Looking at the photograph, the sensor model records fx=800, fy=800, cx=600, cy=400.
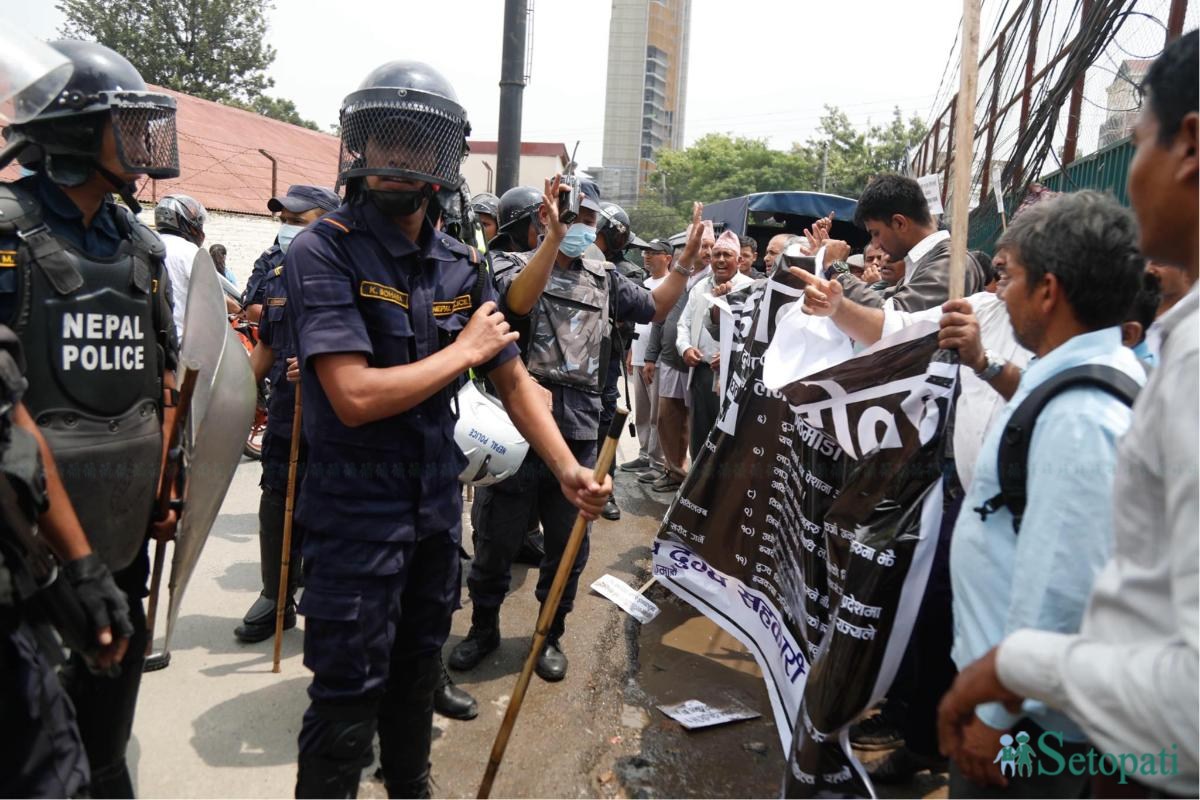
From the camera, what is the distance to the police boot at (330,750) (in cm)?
200

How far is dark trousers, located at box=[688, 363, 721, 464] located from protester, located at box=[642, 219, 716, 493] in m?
0.33

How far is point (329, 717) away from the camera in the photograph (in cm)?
200

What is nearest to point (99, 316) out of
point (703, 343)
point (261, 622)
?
point (261, 622)

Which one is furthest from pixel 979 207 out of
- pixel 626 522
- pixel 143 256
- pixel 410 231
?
pixel 143 256

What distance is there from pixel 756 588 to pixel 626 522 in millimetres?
2851

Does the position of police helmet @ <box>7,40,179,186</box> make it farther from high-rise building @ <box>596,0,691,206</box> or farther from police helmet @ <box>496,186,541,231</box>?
high-rise building @ <box>596,0,691,206</box>

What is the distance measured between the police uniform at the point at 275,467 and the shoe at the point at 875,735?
252cm

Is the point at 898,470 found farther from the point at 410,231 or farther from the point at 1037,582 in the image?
the point at 410,231

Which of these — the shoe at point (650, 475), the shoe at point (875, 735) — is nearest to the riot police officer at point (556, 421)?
the shoe at point (875, 735)

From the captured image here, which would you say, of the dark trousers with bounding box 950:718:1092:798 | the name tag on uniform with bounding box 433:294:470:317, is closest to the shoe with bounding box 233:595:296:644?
the name tag on uniform with bounding box 433:294:470:317

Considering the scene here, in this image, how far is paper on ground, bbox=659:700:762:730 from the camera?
3.18 meters

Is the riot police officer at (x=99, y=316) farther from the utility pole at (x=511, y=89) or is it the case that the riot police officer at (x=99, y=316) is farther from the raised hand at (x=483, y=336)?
the utility pole at (x=511, y=89)

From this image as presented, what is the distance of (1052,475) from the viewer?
4.95ft

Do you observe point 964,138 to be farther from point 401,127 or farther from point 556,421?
point 556,421
